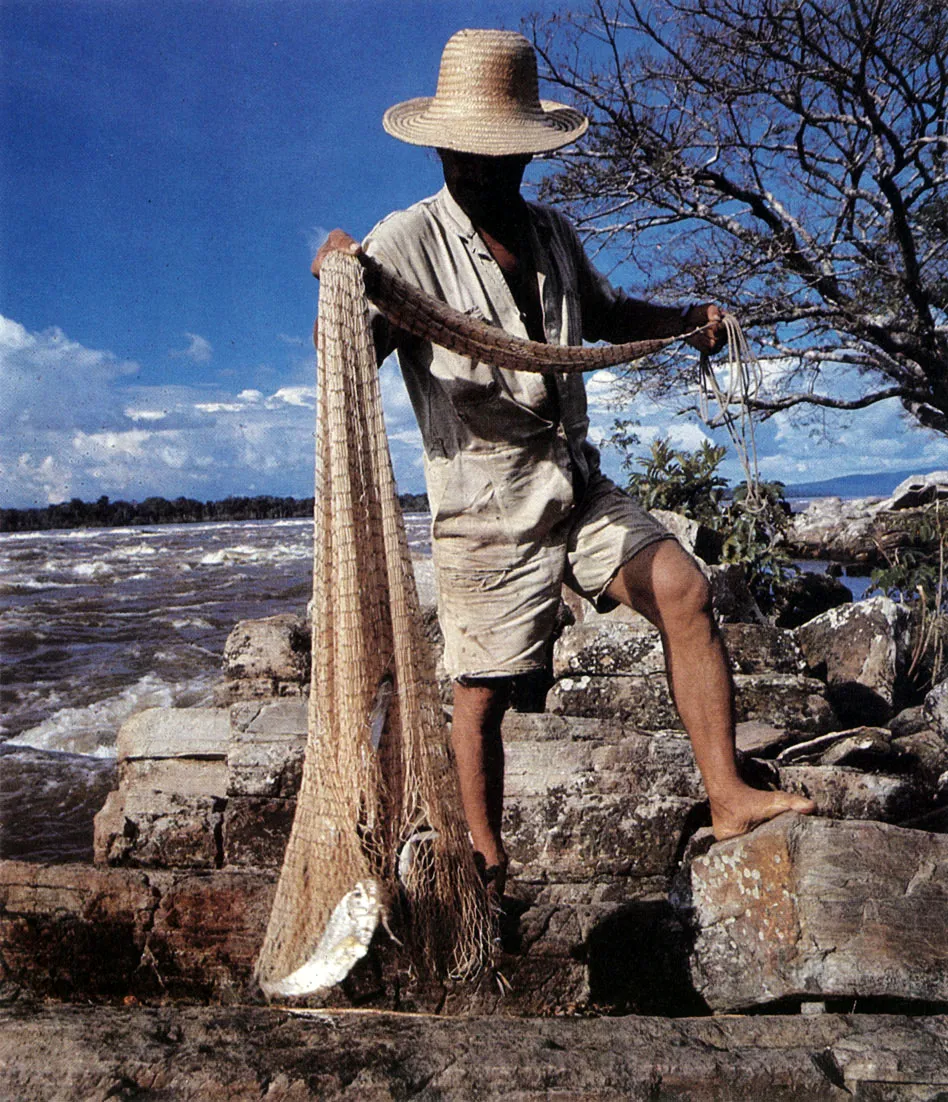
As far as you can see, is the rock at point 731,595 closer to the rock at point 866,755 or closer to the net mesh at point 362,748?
the rock at point 866,755

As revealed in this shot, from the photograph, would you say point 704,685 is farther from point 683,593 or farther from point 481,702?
point 481,702

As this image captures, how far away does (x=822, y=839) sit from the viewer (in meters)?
2.43

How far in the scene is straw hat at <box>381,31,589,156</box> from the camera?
101 inches

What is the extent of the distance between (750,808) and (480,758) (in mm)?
751

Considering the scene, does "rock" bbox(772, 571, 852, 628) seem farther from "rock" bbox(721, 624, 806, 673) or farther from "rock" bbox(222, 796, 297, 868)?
"rock" bbox(222, 796, 297, 868)

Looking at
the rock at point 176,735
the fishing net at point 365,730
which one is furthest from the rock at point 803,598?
the fishing net at point 365,730

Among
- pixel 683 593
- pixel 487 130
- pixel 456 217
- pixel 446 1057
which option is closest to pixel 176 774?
pixel 446 1057

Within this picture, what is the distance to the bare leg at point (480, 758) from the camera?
273 cm

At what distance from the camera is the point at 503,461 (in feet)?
8.88

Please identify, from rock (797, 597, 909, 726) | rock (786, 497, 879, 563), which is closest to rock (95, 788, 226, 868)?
rock (797, 597, 909, 726)

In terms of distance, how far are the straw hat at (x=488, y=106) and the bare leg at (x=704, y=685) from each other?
3.89 ft

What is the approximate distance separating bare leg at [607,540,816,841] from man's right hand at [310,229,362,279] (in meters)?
1.12

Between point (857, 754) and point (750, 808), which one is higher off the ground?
point (750, 808)

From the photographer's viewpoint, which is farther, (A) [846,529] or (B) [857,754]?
(A) [846,529]
